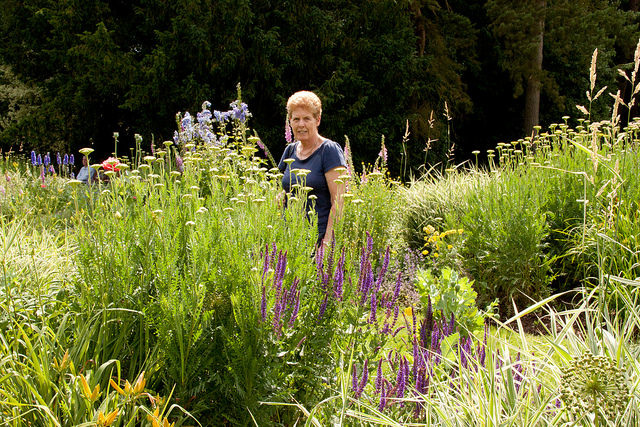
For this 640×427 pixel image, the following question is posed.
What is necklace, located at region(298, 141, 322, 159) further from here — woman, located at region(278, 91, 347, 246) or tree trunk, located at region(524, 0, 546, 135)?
tree trunk, located at region(524, 0, 546, 135)

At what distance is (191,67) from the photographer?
13.2 m

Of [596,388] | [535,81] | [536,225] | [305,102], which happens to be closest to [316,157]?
[305,102]

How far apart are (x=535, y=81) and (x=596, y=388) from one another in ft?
53.1

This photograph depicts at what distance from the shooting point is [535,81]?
15.7 metres

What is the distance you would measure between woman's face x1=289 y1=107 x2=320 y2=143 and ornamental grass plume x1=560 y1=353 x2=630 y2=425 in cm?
284

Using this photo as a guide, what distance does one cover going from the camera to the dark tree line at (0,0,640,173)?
1280 centimetres

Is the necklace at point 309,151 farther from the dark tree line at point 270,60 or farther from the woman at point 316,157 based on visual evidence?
the dark tree line at point 270,60

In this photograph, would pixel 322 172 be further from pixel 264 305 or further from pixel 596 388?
pixel 596 388

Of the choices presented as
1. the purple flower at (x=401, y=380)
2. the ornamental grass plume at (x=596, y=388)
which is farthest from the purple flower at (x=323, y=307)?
the ornamental grass plume at (x=596, y=388)

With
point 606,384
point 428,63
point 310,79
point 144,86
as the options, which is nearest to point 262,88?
point 310,79

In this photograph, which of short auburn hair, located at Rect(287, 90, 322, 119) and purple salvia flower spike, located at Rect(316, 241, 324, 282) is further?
short auburn hair, located at Rect(287, 90, 322, 119)

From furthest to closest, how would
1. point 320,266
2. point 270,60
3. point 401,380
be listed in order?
point 270,60 < point 320,266 < point 401,380

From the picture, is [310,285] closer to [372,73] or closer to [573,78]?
[372,73]

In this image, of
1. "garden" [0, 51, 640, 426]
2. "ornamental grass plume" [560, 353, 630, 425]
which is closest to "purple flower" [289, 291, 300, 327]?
"garden" [0, 51, 640, 426]
